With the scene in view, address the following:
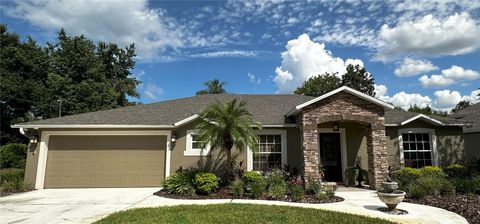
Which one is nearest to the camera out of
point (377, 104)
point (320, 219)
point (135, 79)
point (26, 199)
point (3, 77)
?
point (320, 219)

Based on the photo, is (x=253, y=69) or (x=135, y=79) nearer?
(x=253, y=69)

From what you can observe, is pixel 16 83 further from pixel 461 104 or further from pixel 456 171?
pixel 461 104

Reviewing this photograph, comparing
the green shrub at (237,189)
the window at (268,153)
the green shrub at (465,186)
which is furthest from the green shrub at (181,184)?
the green shrub at (465,186)

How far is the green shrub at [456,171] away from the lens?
12156 mm

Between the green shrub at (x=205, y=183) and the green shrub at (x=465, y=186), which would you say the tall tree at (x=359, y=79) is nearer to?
the green shrub at (x=465, y=186)

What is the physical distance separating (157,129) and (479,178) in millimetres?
12098

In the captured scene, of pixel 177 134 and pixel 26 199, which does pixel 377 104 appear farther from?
pixel 26 199

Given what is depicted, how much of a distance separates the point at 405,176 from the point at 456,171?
279 cm

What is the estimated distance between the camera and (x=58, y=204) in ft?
29.6

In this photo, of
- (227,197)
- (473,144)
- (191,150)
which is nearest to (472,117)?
(473,144)

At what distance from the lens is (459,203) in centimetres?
835

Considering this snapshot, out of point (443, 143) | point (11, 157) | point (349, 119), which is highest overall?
point (349, 119)

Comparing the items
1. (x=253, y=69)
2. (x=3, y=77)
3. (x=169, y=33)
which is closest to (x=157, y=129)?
(x=169, y=33)

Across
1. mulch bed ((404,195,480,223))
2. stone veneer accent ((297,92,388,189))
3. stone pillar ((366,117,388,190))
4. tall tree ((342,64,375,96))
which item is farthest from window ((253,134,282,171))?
tall tree ((342,64,375,96))
